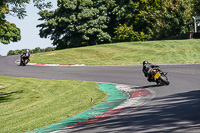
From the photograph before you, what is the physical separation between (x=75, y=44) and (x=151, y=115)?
177 feet

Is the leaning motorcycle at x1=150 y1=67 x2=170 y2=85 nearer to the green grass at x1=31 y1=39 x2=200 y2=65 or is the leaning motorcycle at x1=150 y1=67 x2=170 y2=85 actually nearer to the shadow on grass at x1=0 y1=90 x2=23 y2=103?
the shadow on grass at x1=0 y1=90 x2=23 y2=103

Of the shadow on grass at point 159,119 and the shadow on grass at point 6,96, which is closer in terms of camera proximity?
the shadow on grass at point 159,119

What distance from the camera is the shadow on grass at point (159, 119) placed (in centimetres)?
622

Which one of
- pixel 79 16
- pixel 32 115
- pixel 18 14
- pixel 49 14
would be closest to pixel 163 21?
pixel 79 16

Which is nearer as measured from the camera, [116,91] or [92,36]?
[116,91]

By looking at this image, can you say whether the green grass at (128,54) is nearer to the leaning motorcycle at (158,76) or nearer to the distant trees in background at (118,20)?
the distant trees in background at (118,20)

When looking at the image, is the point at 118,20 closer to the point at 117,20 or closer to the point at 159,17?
the point at 117,20

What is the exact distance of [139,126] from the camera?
21.6ft

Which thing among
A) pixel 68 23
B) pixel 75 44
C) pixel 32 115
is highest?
pixel 68 23

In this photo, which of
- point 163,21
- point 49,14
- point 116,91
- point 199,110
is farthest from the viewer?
point 49,14

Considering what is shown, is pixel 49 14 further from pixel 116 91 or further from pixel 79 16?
pixel 116 91

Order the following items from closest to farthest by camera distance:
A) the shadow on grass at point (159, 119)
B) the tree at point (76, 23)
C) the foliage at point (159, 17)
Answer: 1. the shadow on grass at point (159, 119)
2. the foliage at point (159, 17)
3. the tree at point (76, 23)

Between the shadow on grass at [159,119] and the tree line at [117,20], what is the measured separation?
4862 cm

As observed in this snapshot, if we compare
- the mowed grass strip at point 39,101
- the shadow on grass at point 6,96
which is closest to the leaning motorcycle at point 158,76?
the mowed grass strip at point 39,101
